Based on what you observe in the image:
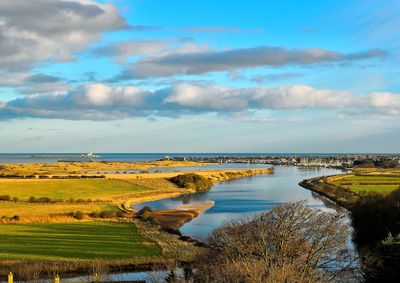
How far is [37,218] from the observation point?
52.8 m

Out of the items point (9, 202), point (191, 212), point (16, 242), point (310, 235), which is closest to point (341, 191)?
point (191, 212)

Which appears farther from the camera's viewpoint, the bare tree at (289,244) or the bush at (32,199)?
the bush at (32,199)

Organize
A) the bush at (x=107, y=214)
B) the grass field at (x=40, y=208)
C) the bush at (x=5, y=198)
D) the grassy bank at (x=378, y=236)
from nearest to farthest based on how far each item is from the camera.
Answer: the grassy bank at (x=378, y=236) → the grass field at (x=40, y=208) → the bush at (x=107, y=214) → the bush at (x=5, y=198)

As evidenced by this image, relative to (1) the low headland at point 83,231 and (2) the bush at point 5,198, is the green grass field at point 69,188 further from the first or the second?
(2) the bush at point 5,198

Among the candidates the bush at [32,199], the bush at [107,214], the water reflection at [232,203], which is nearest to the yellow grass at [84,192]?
the bush at [32,199]

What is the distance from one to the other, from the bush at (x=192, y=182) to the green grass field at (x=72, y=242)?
51462mm

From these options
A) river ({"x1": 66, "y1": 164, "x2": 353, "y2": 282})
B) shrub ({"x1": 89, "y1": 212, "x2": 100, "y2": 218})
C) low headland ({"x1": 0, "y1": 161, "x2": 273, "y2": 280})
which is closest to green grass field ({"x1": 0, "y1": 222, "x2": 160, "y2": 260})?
low headland ({"x1": 0, "y1": 161, "x2": 273, "y2": 280})

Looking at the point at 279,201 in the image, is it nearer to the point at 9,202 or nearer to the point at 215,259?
the point at 9,202

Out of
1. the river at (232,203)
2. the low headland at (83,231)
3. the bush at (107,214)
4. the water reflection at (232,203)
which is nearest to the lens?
the low headland at (83,231)

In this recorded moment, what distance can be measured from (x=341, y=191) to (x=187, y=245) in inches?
1887

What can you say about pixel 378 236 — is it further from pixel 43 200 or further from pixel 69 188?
pixel 69 188

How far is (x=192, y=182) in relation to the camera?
104m

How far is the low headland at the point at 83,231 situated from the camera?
33.1 m

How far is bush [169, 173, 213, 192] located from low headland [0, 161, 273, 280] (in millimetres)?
12096
